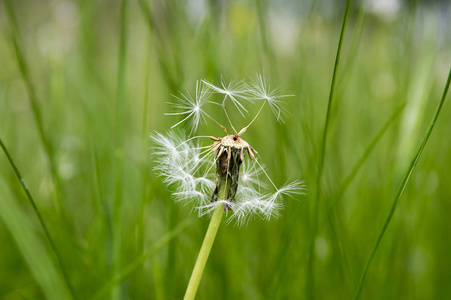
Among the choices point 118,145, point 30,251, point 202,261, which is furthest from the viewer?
point 118,145

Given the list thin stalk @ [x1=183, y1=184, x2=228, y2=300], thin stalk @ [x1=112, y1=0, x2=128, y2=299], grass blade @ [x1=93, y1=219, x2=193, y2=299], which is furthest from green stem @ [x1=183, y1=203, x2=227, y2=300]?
thin stalk @ [x1=112, y1=0, x2=128, y2=299]

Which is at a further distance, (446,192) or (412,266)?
(446,192)

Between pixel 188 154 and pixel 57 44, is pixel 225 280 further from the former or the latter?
pixel 57 44

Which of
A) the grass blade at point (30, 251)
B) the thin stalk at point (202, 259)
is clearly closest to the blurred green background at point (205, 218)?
the grass blade at point (30, 251)

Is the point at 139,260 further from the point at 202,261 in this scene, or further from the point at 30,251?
the point at 202,261

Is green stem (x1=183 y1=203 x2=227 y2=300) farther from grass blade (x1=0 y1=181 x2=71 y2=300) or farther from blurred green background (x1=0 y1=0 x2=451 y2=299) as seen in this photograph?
grass blade (x1=0 y1=181 x2=71 y2=300)

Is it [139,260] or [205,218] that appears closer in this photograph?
[139,260]

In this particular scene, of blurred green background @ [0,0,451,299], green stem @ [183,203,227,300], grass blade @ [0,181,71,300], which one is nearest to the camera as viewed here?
green stem @ [183,203,227,300]

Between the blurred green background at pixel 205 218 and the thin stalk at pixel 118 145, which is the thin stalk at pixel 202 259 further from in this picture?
the thin stalk at pixel 118 145

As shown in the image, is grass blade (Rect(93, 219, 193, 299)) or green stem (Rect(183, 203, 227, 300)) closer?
green stem (Rect(183, 203, 227, 300))

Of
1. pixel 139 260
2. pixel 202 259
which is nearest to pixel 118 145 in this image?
pixel 139 260

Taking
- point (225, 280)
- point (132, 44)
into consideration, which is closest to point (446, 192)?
point (225, 280)
